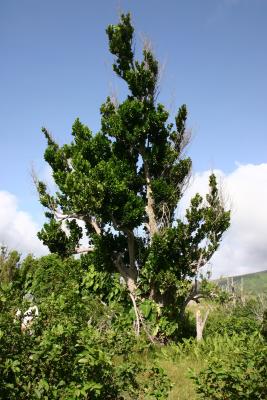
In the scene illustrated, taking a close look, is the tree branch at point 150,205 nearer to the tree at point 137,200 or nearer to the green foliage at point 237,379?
the tree at point 137,200

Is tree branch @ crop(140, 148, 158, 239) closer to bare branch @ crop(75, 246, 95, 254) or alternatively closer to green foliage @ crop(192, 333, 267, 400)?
bare branch @ crop(75, 246, 95, 254)

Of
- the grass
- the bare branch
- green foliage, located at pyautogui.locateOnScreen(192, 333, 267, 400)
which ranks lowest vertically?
the grass

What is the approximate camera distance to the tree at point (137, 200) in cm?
1448

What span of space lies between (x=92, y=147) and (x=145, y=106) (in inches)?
116

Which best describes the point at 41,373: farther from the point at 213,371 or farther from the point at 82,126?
the point at 82,126

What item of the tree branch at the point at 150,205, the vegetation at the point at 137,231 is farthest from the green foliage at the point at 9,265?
the tree branch at the point at 150,205

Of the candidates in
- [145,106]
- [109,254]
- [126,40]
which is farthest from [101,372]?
[126,40]

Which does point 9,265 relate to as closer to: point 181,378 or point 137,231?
point 137,231

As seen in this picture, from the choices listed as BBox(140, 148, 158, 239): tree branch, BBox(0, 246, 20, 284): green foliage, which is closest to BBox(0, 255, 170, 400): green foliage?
BBox(140, 148, 158, 239): tree branch

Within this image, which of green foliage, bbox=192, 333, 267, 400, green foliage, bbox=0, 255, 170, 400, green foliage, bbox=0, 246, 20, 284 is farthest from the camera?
green foliage, bbox=0, 246, 20, 284

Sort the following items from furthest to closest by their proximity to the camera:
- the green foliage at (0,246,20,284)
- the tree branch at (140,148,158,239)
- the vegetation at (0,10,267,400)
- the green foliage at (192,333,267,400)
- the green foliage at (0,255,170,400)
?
the green foliage at (0,246,20,284) → the tree branch at (140,148,158,239) → the vegetation at (0,10,267,400) → the green foliage at (192,333,267,400) → the green foliage at (0,255,170,400)

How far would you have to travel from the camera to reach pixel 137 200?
15.0m

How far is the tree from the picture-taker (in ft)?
47.5

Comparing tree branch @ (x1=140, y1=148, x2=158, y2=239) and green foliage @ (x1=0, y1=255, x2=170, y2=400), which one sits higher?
tree branch @ (x1=140, y1=148, x2=158, y2=239)
